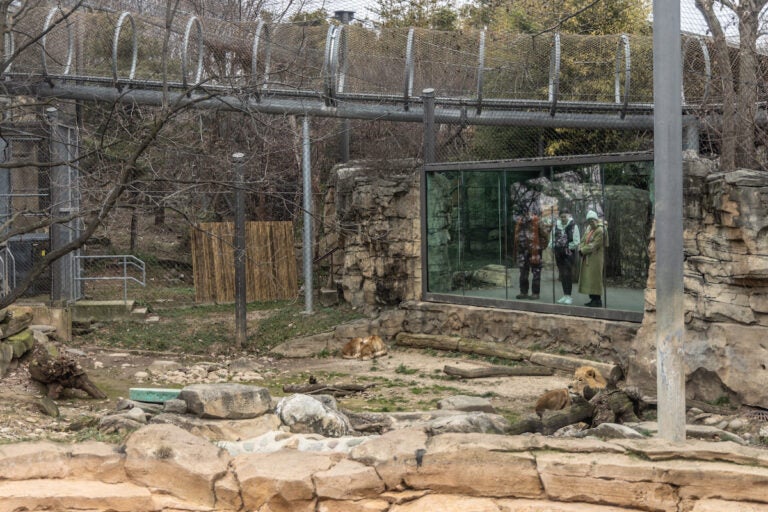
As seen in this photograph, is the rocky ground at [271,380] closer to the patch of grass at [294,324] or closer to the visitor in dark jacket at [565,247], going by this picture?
the patch of grass at [294,324]

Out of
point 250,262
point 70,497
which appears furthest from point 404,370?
point 70,497

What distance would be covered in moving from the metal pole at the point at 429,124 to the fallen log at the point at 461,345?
2.84m

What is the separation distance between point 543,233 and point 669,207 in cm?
757

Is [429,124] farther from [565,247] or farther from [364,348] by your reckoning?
[364,348]

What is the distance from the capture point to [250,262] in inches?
711

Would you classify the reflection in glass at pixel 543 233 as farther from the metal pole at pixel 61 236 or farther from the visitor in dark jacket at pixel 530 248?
the metal pole at pixel 61 236

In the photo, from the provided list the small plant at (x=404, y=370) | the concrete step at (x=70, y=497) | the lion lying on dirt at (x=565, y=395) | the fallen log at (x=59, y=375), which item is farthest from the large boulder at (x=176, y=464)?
the small plant at (x=404, y=370)

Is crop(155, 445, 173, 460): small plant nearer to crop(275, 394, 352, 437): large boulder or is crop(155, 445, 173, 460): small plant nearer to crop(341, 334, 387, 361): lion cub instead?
crop(275, 394, 352, 437): large boulder

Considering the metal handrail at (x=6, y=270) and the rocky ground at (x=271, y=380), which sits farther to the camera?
the metal handrail at (x=6, y=270)

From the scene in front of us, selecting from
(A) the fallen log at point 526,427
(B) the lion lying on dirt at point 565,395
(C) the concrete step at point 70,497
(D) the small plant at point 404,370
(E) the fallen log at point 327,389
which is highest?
(C) the concrete step at point 70,497

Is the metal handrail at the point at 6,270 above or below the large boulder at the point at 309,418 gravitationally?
above

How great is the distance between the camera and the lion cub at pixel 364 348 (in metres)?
14.1

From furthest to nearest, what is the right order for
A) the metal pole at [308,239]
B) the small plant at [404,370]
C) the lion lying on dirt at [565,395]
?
the metal pole at [308,239] < the small plant at [404,370] < the lion lying on dirt at [565,395]

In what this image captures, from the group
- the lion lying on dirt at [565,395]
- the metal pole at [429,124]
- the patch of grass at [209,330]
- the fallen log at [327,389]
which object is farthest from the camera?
the patch of grass at [209,330]
